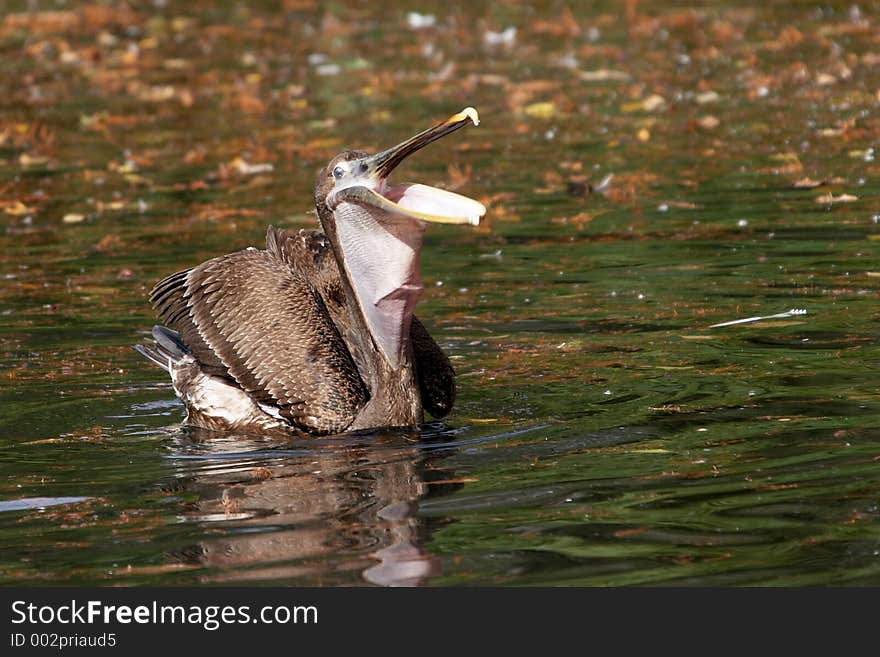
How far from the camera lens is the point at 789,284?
1171 centimetres

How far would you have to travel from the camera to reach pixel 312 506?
781cm

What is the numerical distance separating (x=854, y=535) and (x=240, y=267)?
433 centimetres

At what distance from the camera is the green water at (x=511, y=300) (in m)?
7.23

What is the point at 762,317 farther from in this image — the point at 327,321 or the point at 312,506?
the point at 312,506

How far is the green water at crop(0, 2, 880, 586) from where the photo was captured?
23.7 ft

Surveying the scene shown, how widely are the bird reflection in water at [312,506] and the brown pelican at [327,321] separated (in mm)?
191

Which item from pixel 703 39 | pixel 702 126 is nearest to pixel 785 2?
pixel 703 39

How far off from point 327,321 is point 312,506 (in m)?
2.05

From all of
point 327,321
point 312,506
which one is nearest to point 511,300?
point 327,321

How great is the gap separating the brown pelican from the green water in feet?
0.70

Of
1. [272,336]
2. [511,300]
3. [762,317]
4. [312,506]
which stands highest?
[511,300]

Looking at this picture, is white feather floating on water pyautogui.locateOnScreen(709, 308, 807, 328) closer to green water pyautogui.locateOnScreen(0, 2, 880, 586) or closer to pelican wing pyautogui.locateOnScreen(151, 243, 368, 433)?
green water pyautogui.locateOnScreen(0, 2, 880, 586)

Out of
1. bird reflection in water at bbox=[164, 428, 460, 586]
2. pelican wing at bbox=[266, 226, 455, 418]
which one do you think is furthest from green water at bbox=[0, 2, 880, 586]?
pelican wing at bbox=[266, 226, 455, 418]

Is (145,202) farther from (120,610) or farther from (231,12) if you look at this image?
(231,12)
